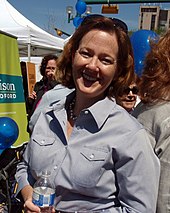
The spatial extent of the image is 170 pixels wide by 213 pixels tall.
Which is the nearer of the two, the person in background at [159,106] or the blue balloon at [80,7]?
the person in background at [159,106]

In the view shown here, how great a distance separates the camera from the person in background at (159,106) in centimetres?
140

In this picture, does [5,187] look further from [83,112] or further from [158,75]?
[158,75]

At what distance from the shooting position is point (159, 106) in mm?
1497

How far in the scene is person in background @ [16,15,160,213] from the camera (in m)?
1.35

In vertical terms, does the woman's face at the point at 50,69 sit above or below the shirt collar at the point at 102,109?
below

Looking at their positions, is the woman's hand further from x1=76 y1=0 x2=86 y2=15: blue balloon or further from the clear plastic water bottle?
x1=76 y1=0 x2=86 y2=15: blue balloon

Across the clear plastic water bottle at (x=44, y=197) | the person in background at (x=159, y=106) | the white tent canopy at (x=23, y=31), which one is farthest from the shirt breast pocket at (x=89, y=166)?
the white tent canopy at (x=23, y=31)

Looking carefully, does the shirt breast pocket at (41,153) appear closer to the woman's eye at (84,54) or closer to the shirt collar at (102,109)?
the shirt collar at (102,109)

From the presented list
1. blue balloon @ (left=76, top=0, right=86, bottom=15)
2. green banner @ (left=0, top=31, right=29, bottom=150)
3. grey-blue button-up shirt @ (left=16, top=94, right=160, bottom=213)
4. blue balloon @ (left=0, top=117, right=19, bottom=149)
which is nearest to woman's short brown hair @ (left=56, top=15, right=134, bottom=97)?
grey-blue button-up shirt @ (left=16, top=94, right=160, bottom=213)

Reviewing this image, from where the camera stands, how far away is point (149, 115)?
4.98ft

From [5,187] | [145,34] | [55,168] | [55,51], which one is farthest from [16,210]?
[55,51]

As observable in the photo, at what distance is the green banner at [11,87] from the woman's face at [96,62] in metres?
3.34

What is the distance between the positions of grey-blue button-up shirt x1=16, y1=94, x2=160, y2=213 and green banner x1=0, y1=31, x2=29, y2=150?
3300mm

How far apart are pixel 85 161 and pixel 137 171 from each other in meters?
0.23
